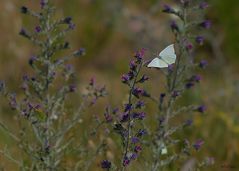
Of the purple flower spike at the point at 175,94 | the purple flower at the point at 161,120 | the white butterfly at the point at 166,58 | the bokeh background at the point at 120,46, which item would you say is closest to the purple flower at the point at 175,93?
the purple flower spike at the point at 175,94

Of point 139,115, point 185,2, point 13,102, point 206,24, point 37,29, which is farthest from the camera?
point 206,24

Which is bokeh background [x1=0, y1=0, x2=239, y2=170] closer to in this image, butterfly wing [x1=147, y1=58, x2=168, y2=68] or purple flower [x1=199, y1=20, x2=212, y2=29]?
purple flower [x1=199, y1=20, x2=212, y2=29]

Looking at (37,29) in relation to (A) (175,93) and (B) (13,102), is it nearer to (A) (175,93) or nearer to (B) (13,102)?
(B) (13,102)

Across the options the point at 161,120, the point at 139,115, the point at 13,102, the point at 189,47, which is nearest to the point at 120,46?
the point at 189,47

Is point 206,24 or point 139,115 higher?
point 206,24

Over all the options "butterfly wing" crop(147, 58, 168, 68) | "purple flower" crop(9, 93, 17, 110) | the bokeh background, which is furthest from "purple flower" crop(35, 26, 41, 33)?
the bokeh background

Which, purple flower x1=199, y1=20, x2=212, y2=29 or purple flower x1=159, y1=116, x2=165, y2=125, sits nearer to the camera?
purple flower x1=159, y1=116, x2=165, y2=125

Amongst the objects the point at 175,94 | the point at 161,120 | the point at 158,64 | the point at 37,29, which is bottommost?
the point at 161,120

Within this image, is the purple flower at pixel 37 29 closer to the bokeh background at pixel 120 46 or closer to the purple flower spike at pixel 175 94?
the purple flower spike at pixel 175 94

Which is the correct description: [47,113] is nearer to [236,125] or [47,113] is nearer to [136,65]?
[136,65]
